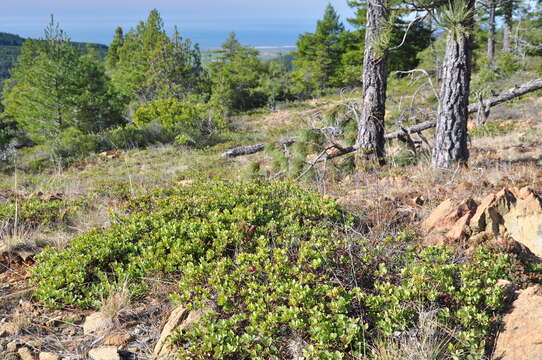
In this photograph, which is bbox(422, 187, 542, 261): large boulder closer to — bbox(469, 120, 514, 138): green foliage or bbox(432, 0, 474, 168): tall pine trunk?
bbox(432, 0, 474, 168): tall pine trunk

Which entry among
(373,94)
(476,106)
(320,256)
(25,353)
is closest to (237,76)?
(476,106)

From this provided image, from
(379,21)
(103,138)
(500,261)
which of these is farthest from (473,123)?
(103,138)

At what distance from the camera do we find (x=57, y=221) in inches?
185

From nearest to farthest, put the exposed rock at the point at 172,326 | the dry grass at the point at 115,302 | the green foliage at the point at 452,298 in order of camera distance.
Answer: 1. the green foliage at the point at 452,298
2. the exposed rock at the point at 172,326
3. the dry grass at the point at 115,302

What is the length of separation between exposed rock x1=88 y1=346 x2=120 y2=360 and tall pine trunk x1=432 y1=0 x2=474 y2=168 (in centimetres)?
459

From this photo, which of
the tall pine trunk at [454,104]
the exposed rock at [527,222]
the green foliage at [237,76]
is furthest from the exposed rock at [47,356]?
the green foliage at [237,76]

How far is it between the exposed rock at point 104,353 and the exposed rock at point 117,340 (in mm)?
75

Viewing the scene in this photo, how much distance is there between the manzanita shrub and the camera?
7.31ft

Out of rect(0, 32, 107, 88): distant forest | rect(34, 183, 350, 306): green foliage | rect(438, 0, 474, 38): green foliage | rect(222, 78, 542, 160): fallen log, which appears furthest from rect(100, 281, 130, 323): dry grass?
rect(0, 32, 107, 88): distant forest

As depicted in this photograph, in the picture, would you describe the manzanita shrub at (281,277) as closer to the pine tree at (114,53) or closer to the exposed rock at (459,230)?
the exposed rock at (459,230)

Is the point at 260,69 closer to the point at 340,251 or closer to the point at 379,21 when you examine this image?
the point at 379,21

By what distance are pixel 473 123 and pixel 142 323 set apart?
11275 mm

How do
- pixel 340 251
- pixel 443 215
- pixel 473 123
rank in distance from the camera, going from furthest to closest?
pixel 473 123 → pixel 443 215 → pixel 340 251

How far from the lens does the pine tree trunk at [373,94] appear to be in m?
6.24
